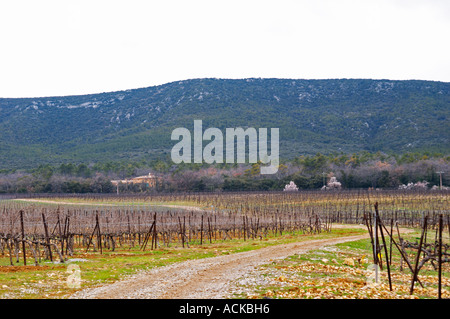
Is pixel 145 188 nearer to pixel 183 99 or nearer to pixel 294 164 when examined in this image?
pixel 294 164

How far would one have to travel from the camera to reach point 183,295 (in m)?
12.8

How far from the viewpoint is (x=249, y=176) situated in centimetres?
8906

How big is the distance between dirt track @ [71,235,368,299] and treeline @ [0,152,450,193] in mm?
60913

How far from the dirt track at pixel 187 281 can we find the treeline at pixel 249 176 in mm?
60913

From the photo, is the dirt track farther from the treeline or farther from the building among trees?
the building among trees

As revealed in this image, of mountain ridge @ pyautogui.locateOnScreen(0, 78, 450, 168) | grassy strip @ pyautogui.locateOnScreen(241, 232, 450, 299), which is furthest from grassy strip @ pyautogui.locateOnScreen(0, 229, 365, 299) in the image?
mountain ridge @ pyautogui.locateOnScreen(0, 78, 450, 168)

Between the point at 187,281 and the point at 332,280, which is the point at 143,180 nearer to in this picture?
the point at 187,281

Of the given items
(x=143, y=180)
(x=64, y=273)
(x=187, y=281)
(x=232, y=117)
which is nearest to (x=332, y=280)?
(x=187, y=281)

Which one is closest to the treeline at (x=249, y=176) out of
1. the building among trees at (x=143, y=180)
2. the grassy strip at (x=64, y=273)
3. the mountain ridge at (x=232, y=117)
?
the building among trees at (x=143, y=180)

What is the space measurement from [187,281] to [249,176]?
74050 mm

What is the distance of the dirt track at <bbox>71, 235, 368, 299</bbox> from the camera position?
12961 mm

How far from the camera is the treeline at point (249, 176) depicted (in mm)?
80438

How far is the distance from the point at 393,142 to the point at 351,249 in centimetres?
9387
